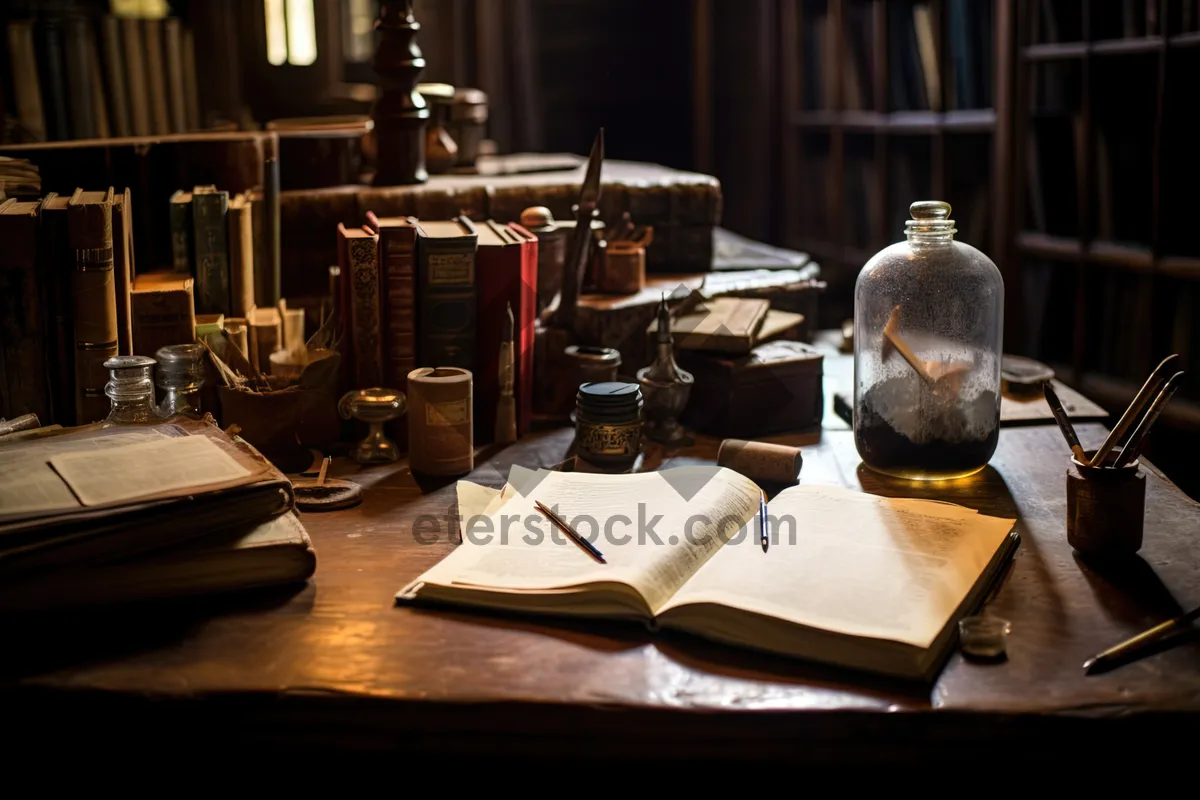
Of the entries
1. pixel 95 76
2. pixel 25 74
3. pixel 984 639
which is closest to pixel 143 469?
pixel 984 639

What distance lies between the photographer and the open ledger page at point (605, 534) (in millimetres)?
1185

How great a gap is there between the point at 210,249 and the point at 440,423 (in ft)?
1.69

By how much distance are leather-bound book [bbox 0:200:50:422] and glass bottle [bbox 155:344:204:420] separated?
0.15 meters

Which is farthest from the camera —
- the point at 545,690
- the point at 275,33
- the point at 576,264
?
the point at 275,33

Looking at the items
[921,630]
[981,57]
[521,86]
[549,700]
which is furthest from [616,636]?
[521,86]

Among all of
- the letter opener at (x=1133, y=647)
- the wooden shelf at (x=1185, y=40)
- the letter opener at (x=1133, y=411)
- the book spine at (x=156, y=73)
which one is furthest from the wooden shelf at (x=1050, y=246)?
the book spine at (x=156, y=73)

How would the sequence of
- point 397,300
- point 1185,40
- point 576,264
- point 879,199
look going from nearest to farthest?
point 397,300, point 576,264, point 1185,40, point 879,199

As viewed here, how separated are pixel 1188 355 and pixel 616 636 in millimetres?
2000

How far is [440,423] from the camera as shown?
159 centimetres

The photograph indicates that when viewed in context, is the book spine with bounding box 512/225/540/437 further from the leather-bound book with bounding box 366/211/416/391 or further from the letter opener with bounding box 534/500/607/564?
the letter opener with bounding box 534/500/607/564

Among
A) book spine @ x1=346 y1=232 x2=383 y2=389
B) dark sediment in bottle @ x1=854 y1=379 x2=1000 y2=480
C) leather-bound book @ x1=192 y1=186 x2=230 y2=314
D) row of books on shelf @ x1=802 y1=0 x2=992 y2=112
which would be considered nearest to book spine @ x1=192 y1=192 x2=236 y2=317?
leather-bound book @ x1=192 y1=186 x2=230 y2=314

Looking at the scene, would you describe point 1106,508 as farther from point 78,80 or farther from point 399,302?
point 78,80

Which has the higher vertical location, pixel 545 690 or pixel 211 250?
pixel 211 250

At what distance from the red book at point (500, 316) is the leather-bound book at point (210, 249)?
1.32 ft
